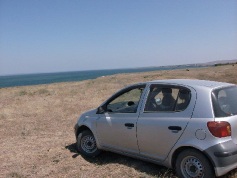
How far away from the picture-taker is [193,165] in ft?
17.1

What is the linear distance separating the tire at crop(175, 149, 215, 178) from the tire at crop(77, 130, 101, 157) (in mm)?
2410

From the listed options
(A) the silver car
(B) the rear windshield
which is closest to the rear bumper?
(A) the silver car

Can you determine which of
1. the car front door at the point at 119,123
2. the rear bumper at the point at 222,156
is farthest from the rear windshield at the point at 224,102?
the car front door at the point at 119,123

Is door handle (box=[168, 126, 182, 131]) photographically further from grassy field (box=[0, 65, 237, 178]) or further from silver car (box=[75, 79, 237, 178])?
grassy field (box=[0, 65, 237, 178])

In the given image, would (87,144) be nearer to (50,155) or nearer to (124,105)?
(50,155)

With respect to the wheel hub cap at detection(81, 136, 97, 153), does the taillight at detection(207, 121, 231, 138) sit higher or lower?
higher

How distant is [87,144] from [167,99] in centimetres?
257

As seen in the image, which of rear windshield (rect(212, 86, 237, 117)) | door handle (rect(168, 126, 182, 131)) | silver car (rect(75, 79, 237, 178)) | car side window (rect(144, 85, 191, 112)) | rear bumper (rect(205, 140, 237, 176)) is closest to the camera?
rear bumper (rect(205, 140, 237, 176))

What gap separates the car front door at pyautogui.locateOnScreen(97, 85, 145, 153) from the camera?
20.4 ft

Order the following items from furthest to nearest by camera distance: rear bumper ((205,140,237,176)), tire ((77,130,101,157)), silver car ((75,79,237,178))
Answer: tire ((77,130,101,157))
silver car ((75,79,237,178))
rear bumper ((205,140,237,176))

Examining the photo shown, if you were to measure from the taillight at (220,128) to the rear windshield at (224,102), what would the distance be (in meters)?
0.17

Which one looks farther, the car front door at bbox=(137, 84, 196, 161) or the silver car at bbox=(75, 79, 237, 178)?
the car front door at bbox=(137, 84, 196, 161)

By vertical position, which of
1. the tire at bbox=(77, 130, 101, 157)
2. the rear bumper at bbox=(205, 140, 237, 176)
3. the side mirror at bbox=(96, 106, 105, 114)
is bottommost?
the tire at bbox=(77, 130, 101, 157)

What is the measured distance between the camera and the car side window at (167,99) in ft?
18.0
